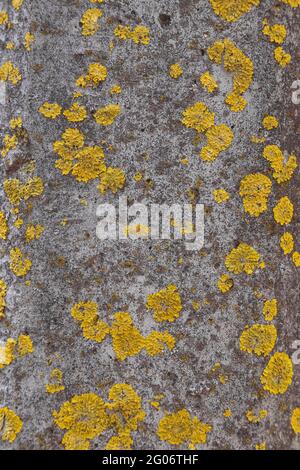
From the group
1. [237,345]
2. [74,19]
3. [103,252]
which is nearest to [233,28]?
[74,19]

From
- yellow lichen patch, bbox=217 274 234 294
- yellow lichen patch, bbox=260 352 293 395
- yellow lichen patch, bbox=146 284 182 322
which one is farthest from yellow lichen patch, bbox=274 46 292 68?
yellow lichen patch, bbox=260 352 293 395

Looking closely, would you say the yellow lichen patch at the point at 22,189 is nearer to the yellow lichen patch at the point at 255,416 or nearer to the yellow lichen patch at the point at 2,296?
the yellow lichen patch at the point at 2,296

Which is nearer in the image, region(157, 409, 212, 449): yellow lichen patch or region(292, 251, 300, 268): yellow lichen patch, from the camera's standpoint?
region(157, 409, 212, 449): yellow lichen patch

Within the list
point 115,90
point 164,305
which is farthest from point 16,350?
point 115,90

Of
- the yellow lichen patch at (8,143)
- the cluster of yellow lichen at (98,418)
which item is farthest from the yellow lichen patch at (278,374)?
the yellow lichen patch at (8,143)

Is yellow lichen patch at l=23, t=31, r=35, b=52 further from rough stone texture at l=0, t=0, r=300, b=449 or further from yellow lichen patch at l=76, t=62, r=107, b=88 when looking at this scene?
yellow lichen patch at l=76, t=62, r=107, b=88

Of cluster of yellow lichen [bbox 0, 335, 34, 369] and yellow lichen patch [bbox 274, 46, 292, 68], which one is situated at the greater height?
yellow lichen patch [bbox 274, 46, 292, 68]
